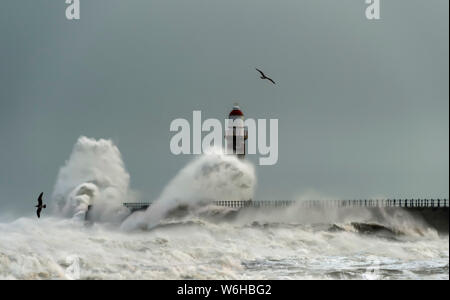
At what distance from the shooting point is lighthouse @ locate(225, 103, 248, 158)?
81.1m

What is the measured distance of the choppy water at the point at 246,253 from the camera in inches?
1531

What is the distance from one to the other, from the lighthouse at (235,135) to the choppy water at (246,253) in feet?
37.8

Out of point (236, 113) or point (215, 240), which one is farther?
point (236, 113)

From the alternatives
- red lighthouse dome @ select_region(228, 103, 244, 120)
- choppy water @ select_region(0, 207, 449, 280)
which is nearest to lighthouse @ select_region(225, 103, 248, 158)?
red lighthouse dome @ select_region(228, 103, 244, 120)

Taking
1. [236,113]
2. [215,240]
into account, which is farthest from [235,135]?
[215,240]

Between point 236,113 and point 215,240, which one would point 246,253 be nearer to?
point 215,240

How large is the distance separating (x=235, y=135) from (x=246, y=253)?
32945 mm

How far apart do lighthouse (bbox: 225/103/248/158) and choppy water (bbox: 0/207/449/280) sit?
1151cm

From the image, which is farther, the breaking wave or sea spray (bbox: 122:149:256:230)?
sea spray (bbox: 122:149:256:230)

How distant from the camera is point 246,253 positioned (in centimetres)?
4919

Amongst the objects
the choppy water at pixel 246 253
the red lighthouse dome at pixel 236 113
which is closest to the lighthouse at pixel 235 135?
the red lighthouse dome at pixel 236 113

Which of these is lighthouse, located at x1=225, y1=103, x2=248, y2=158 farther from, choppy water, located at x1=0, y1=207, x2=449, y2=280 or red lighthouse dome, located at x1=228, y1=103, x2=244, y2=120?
choppy water, located at x1=0, y1=207, x2=449, y2=280

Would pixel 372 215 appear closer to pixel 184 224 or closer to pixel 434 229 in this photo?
pixel 434 229

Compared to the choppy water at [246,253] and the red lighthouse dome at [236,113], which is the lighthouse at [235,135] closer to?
the red lighthouse dome at [236,113]
